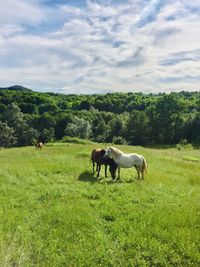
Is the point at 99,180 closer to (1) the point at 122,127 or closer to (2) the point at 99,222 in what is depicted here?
(2) the point at 99,222

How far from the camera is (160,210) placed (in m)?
16.2

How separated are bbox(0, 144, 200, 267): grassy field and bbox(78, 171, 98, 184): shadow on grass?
0.07 metres

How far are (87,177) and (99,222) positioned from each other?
30.6ft

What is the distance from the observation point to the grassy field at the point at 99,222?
12.4m

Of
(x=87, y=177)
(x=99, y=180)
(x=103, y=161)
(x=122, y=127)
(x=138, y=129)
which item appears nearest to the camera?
(x=99, y=180)

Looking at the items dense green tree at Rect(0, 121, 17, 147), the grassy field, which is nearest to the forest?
dense green tree at Rect(0, 121, 17, 147)

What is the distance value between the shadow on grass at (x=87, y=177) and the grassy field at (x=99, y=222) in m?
0.07

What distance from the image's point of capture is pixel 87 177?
79.5 feet

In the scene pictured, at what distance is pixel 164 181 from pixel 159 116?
241 ft

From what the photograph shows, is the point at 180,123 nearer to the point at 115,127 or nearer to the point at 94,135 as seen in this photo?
the point at 115,127

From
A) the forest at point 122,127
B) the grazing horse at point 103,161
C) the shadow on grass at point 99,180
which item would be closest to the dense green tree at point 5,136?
the forest at point 122,127

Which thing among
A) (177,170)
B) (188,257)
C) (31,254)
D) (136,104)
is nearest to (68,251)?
(31,254)

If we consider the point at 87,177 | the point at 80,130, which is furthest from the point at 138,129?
the point at 87,177

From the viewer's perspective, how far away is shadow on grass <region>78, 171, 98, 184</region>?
23.1 m
